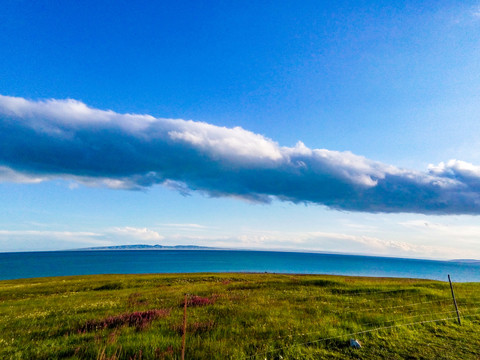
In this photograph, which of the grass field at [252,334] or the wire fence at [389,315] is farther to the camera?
the wire fence at [389,315]

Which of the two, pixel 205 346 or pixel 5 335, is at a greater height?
pixel 205 346

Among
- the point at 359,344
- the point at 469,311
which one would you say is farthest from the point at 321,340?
the point at 469,311

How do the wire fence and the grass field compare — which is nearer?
the grass field

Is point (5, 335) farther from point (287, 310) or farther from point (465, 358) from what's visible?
point (465, 358)

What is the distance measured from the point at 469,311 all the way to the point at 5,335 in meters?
26.4

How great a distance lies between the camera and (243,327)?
11414 millimetres

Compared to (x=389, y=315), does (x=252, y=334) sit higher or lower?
lower

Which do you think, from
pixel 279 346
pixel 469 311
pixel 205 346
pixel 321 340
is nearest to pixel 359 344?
pixel 321 340

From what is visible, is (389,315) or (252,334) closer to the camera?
(252,334)

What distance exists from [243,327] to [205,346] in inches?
120

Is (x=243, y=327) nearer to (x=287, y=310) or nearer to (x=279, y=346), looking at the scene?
(x=279, y=346)

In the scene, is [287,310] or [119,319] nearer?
[119,319]

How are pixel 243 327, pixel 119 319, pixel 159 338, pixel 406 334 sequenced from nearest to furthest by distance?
pixel 159 338 < pixel 406 334 < pixel 243 327 < pixel 119 319

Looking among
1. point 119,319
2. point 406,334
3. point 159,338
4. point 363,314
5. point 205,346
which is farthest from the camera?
point 363,314
